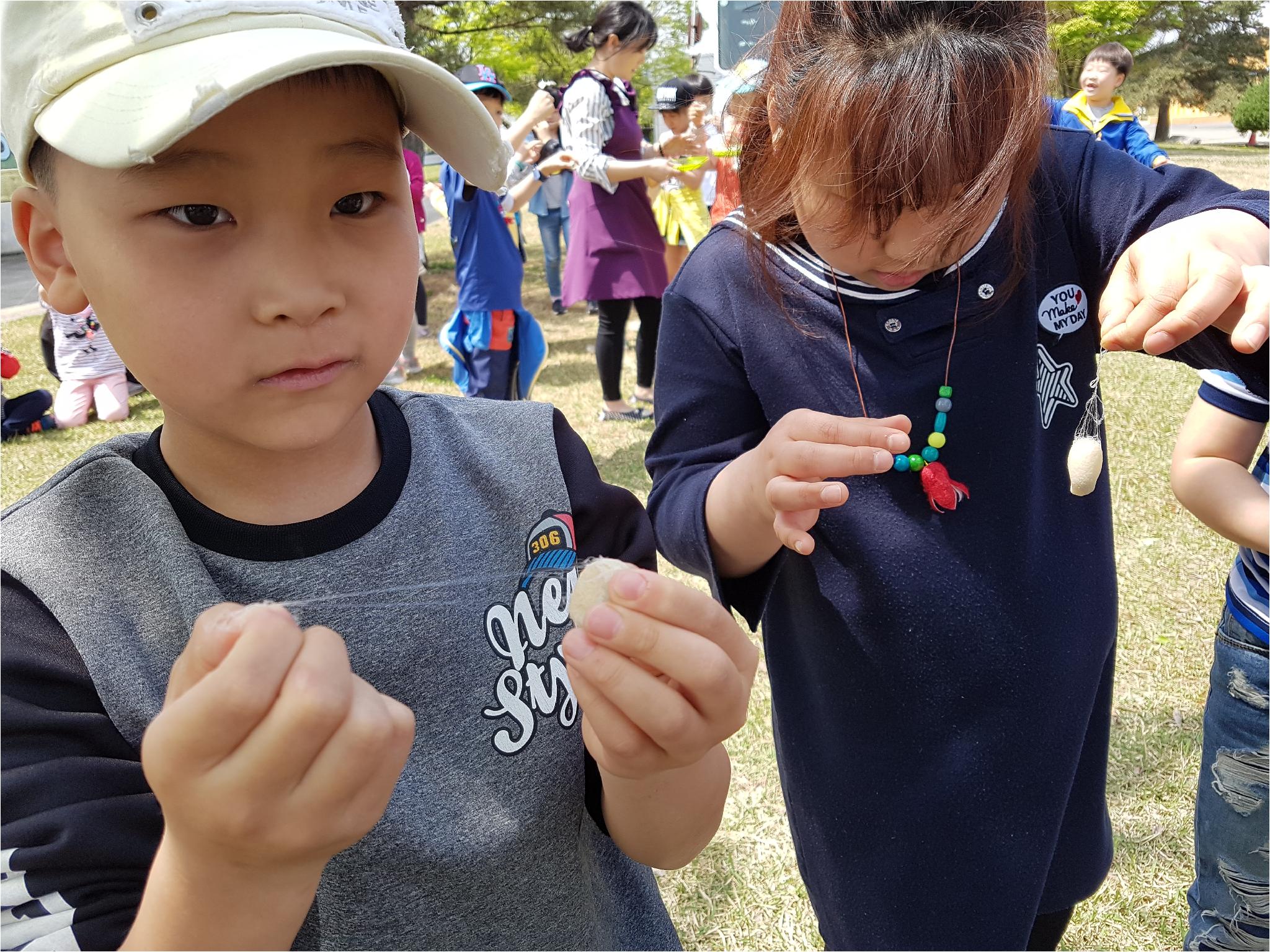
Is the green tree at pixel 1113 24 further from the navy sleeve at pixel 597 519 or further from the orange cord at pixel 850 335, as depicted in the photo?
the navy sleeve at pixel 597 519

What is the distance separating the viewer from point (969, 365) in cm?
130

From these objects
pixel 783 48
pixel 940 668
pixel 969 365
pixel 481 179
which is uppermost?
pixel 783 48

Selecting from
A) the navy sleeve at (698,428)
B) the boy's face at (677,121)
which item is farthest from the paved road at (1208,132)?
the navy sleeve at (698,428)

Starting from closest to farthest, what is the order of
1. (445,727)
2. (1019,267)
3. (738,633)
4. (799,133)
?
(738,633)
(445,727)
(799,133)
(1019,267)

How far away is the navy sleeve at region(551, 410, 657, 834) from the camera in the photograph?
1073 millimetres

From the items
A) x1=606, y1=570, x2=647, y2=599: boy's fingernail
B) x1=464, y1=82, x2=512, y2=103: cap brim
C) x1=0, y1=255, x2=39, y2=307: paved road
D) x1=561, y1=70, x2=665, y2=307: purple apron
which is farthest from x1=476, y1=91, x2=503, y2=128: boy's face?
x1=0, y1=255, x2=39, y2=307: paved road

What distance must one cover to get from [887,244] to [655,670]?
718 millimetres

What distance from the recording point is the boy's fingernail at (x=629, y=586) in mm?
687

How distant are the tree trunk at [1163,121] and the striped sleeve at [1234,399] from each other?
27.6 metres

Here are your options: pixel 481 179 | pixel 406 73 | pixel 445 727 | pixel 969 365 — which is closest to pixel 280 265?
pixel 406 73

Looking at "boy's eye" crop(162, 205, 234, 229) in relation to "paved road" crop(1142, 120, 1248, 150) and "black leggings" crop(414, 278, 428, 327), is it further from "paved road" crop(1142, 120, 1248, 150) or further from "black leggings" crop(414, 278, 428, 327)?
"paved road" crop(1142, 120, 1248, 150)

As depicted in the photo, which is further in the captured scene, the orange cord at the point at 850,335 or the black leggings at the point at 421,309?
the black leggings at the point at 421,309

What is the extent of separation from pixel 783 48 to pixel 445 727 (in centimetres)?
98

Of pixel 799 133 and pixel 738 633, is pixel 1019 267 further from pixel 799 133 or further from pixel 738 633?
pixel 738 633
